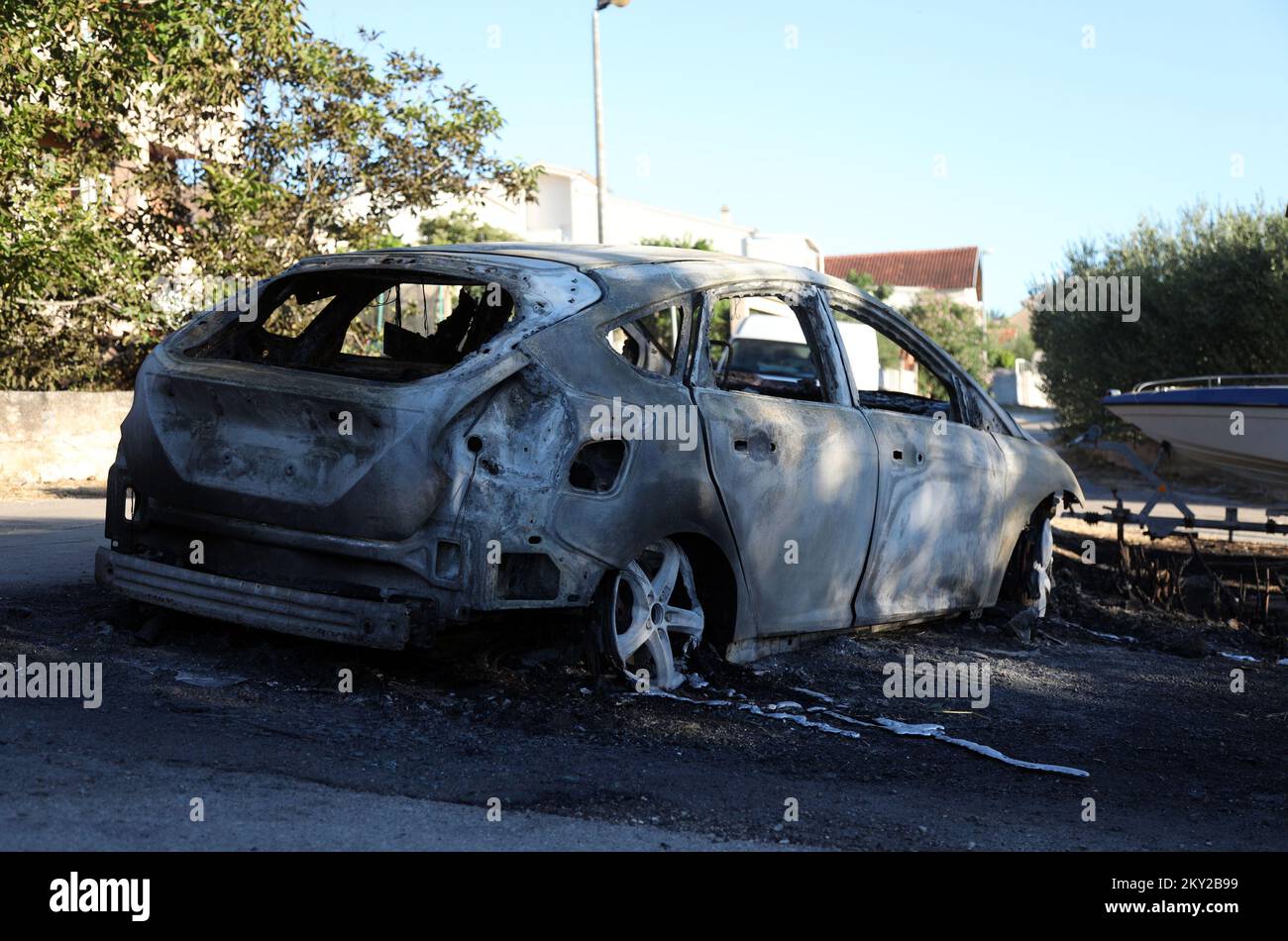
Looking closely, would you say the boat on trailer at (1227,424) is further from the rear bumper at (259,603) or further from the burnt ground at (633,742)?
the rear bumper at (259,603)

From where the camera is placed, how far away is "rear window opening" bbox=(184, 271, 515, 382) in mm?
5934

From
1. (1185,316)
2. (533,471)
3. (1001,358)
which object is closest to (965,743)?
(533,471)

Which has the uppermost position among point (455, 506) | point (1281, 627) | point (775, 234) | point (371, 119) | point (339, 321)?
point (775, 234)

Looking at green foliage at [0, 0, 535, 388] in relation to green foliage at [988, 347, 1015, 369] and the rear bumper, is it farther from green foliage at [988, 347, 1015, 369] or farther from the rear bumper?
green foliage at [988, 347, 1015, 369]

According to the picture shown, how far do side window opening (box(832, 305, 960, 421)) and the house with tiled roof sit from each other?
106ft

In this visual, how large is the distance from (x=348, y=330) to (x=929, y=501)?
2.79 metres

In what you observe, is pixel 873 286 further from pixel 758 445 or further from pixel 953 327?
pixel 758 445

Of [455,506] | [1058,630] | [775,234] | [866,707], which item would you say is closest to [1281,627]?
[1058,630]

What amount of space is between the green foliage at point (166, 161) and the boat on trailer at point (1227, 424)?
905cm

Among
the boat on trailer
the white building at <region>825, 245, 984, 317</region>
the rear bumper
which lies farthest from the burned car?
the white building at <region>825, 245, 984, 317</region>

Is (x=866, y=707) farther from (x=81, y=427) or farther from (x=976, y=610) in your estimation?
(x=81, y=427)

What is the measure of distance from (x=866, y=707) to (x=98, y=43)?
11772mm

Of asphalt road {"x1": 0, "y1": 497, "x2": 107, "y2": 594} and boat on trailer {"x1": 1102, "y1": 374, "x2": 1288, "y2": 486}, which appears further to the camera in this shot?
boat on trailer {"x1": 1102, "y1": 374, "x2": 1288, "y2": 486}
